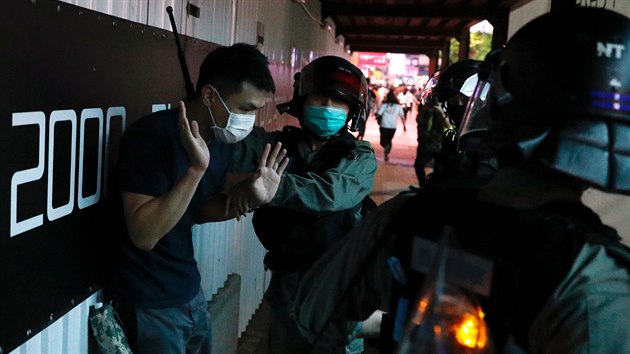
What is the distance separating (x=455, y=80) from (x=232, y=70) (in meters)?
1.72

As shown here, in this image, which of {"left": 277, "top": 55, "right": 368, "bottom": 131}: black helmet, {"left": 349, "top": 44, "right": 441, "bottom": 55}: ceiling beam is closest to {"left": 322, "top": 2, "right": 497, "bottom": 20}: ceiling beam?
{"left": 277, "top": 55, "right": 368, "bottom": 131}: black helmet

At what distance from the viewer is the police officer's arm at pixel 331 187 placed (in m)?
2.68

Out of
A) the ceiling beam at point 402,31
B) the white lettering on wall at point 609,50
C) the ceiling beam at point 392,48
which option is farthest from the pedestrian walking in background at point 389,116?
the ceiling beam at point 392,48

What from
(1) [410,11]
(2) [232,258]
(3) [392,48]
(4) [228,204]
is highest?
(3) [392,48]

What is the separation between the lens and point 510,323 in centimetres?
123

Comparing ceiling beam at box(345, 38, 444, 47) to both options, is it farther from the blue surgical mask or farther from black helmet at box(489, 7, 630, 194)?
black helmet at box(489, 7, 630, 194)

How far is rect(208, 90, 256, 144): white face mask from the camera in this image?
2406mm

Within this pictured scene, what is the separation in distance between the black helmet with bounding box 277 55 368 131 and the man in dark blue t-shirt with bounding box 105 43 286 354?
2.09 ft

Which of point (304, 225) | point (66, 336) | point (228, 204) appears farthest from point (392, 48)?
point (66, 336)

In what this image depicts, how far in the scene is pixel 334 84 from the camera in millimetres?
3131

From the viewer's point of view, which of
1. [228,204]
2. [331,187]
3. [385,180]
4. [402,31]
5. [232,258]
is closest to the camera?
[228,204]

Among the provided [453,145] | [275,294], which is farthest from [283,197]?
[453,145]

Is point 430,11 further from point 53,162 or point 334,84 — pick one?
point 53,162

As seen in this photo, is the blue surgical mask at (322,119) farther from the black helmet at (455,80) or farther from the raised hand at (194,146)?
the raised hand at (194,146)
